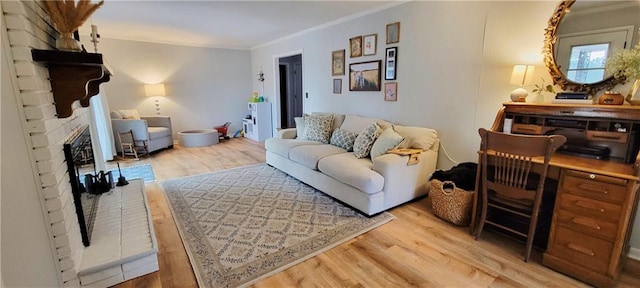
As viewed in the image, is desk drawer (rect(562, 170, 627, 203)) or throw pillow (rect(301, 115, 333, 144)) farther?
throw pillow (rect(301, 115, 333, 144))

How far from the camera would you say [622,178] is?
1.58 m

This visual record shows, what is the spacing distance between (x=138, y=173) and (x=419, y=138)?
3.89 meters

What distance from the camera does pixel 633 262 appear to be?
6.49 feet

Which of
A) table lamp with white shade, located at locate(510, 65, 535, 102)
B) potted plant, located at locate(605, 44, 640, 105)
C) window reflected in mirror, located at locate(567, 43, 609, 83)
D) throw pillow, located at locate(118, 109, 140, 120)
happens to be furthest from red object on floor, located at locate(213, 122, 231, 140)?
potted plant, located at locate(605, 44, 640, 105)

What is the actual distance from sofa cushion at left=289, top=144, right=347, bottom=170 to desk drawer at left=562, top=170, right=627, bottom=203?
6.81 feet

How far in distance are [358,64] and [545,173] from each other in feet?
8.88

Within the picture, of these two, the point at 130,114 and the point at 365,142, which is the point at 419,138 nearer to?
the point at 365,142

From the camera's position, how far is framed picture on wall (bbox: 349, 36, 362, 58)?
154 inches

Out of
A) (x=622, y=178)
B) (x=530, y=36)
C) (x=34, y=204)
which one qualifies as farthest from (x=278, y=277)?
(x=530, y=36)

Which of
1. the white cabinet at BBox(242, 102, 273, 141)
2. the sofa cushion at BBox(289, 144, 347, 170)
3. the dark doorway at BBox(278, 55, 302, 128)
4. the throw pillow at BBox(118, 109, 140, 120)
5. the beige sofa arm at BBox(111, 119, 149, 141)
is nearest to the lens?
the sofa cushion at BBox(289, 144, 347, 170)

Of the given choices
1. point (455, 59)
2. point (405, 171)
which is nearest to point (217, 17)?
point (455, 59)

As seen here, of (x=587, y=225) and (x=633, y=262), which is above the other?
(x=587, y=225)

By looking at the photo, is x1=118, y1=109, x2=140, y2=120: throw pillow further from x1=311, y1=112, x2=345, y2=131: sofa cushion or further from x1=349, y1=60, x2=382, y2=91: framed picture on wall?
x1=349, y1=60, x2=382, y2=91: framed picture on wall

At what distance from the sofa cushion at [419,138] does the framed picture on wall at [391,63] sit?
86 centimetres
